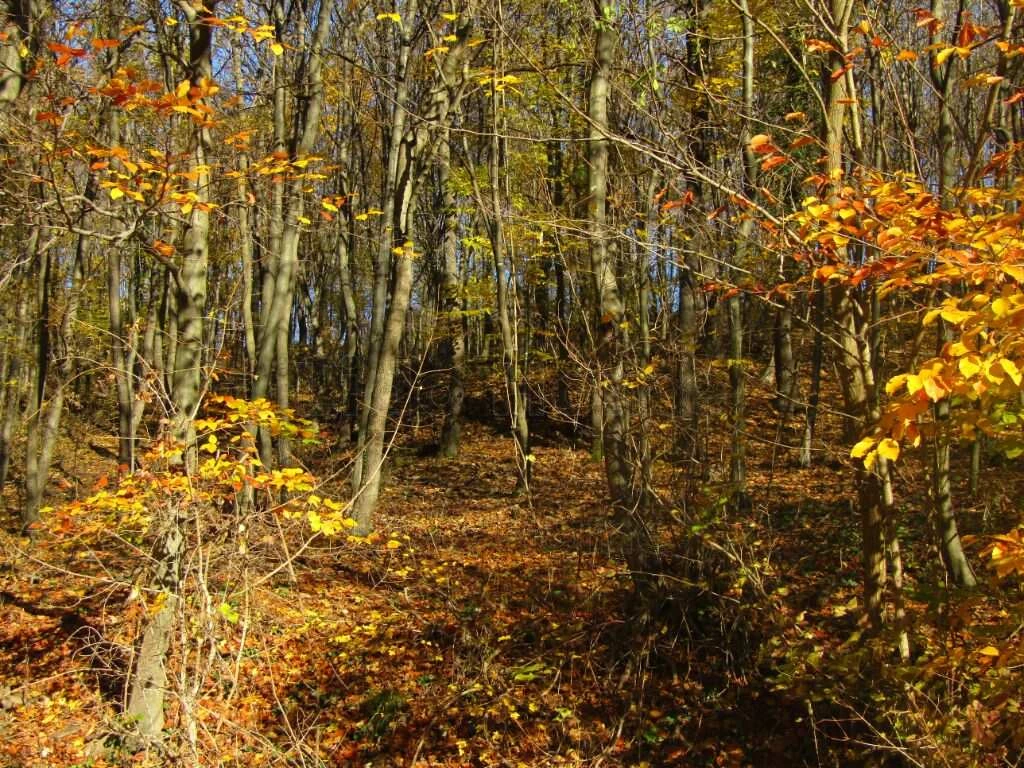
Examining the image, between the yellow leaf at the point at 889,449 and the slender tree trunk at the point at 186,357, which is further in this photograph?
the slender tree trunk at the point at 186,357

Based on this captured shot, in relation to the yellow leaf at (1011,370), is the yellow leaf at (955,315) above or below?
above

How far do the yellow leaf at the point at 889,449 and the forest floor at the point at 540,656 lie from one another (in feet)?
6.09

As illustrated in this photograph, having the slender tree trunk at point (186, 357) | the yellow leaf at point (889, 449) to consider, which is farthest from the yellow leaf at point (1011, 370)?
the slender tree trunk at point (186, 357)

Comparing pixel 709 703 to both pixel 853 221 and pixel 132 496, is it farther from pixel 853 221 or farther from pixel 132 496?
pixel 132 496

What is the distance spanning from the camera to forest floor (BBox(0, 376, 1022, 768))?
189 inches

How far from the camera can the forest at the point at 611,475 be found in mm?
Result: 4207

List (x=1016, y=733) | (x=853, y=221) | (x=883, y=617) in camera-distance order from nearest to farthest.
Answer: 1. (x=1016, y=733)
2. (x=853, y=221)
3. (x=883, y=617)

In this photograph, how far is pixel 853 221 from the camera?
448cm

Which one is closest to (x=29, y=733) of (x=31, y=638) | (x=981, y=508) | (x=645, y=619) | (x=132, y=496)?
(x=31, y=638)

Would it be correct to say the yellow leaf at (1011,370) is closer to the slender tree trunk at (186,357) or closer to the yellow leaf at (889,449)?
the yellow leaf at (889,449)

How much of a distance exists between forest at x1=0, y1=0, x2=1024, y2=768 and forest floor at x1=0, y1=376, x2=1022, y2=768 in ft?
0.13

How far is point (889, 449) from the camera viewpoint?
2826 millimetres

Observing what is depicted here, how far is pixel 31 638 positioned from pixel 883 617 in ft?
25.9

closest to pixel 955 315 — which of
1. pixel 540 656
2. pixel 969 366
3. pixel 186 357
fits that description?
pixel 969 366
